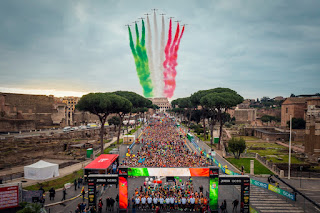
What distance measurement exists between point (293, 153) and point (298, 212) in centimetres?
2517

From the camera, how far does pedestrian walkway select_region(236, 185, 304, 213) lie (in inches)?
630

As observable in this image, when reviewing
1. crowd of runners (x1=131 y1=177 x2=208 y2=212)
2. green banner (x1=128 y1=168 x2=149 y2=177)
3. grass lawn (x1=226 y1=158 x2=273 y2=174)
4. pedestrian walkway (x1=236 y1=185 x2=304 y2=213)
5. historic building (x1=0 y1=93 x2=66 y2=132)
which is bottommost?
pedestrian walkway (x1=236 y1=185 x2=304 y2=213)

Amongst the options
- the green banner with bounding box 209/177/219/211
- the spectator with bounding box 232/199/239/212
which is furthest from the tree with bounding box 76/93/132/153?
the spectator with bounding box 232/199/239/212

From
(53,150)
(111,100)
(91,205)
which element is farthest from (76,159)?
(91,205)

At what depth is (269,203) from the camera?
17.2 m

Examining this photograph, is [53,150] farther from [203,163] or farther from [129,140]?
[203,163]

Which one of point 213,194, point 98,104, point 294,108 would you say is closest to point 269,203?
point 213,194

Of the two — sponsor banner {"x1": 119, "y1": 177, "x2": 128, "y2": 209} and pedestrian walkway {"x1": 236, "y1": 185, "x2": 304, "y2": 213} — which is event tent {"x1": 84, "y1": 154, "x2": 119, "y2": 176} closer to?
sponsor banner {"x1": 119, "y1": 177, "x2": 128, "y2": 209}

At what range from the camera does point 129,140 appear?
43469 mm

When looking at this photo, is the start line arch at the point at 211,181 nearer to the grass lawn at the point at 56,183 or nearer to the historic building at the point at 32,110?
the grass lawn at the point at 56,183

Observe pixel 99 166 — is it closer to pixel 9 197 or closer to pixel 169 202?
pixel 9 197

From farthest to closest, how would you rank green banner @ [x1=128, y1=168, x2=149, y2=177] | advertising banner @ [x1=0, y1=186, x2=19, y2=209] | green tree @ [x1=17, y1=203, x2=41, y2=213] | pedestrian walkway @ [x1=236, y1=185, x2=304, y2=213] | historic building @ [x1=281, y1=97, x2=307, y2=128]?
1. historic building @ [x1=281, y1=97, x2=307, y2=128]
2. pedestrian walkway @ [x1=236, y1=185, x2=304, y2=213]
3. green banner @ [x1=128, y1=168, x2=149, y2=177]
4. advertising banner @ [x1=0, y1=186, x2=19, y2=209]
5. green tree @ [x1=17, y1=203, x2=41, y2=213]

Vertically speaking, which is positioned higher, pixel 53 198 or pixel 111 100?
pixel 111 100

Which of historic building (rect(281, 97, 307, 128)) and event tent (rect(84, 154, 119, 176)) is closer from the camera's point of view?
event tent (rect(84, 154, 119, 176))
